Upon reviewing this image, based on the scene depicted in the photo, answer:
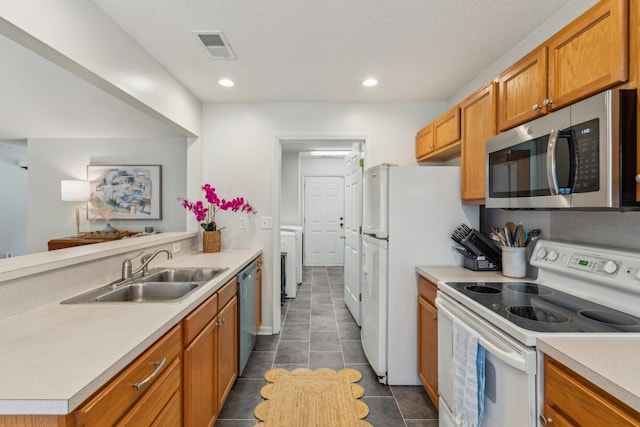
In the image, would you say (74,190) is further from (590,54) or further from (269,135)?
(590,54)

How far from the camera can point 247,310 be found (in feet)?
7.93

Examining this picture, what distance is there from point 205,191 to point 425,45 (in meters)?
2.32

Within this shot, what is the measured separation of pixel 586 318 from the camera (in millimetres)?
1199

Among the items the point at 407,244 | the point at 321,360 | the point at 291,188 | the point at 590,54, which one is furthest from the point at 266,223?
the point at 291,188

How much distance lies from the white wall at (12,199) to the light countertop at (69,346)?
5.53 meters

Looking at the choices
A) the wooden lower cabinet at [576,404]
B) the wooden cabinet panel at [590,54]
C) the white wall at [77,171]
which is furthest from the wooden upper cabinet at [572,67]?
the white wall at [77,171]

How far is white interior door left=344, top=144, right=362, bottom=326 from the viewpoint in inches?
132

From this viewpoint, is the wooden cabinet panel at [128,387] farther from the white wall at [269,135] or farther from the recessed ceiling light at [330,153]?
the recessed ceiling light at [330,153]

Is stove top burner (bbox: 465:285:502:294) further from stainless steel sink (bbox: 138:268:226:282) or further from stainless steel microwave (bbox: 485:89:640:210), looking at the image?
stainless steel sink (bbox: 138:268:226:282)

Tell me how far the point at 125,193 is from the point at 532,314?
4881mm

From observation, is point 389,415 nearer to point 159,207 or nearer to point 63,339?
point 63,339

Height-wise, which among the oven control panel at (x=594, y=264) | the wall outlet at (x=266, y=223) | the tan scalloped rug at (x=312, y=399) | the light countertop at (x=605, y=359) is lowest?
the tan scalloped rug at (x=312, y=399)

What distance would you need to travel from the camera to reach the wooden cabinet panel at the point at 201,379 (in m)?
1.34

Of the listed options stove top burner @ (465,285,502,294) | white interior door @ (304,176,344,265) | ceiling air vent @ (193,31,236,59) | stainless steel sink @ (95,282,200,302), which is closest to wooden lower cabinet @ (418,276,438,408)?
stove top burner @ (465,285,502,294)
